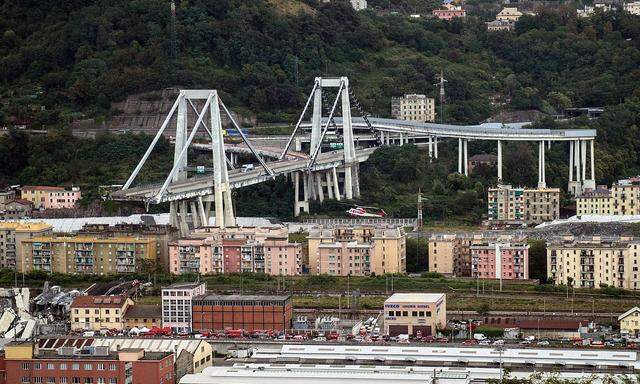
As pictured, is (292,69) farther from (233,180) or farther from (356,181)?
(233,180)

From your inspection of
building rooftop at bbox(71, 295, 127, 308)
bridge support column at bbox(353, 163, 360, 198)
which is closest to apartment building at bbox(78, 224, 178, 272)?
building rooftop at bbox(71, 295, 127, 308)

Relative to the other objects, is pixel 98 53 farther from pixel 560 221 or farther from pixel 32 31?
pixel 560 221

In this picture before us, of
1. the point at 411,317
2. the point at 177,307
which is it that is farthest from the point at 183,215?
the point at 411,317

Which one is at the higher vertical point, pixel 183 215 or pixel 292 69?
pixel 292 69

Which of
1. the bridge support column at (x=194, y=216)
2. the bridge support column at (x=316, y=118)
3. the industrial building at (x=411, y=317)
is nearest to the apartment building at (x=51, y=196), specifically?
the bridge support column at (x=194, y=216)

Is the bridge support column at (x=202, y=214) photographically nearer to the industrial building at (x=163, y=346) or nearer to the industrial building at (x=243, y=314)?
the industrial building at (x=243, y=314)

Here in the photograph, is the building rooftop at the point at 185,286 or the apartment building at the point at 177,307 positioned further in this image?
the building rooftop at the point at 185,286
